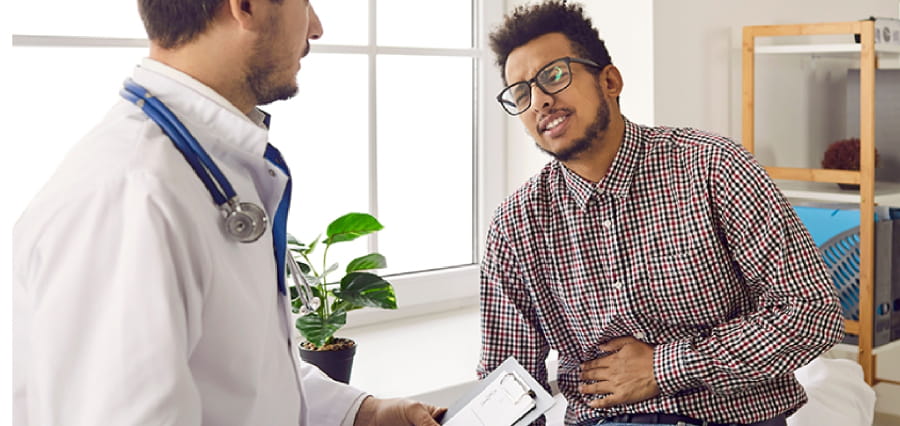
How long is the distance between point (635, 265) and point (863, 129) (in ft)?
3.67

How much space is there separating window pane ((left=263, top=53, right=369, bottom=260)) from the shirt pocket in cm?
92

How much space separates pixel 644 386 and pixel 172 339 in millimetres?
969

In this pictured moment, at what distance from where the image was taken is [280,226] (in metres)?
1.11

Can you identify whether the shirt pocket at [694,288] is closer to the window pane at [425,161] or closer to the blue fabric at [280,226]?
the blue fabric at [280,226]

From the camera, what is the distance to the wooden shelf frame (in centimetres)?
242

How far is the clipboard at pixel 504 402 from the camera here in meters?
1.44

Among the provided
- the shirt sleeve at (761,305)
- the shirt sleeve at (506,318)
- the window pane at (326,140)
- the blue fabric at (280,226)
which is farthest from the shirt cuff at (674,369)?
the window pane at (326,140)

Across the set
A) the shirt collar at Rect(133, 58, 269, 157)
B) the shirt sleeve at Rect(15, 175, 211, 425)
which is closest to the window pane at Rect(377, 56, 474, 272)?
the shirt collar at Rect(133, 58, 269, 157)

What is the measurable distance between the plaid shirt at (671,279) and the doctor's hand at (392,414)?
0.27 meters

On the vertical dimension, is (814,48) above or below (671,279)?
above

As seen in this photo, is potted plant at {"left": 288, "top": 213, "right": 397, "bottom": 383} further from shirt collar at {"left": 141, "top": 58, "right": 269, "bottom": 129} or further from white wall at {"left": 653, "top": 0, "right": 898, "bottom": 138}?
white wall at {"left": 653, "top": 0, "right": 898, "bottom": 138}

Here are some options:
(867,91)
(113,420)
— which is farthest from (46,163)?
(867,91)

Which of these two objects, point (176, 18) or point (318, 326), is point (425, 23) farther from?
point (176, 18)

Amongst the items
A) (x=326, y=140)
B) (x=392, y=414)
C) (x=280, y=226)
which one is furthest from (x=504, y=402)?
(x=326, y=140)
